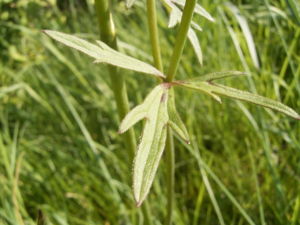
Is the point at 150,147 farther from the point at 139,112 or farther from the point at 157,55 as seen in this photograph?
the point at 157,55

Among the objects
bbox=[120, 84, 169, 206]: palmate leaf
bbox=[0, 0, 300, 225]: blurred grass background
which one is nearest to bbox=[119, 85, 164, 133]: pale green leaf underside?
bbox=[120, 84, 169, 206]: palmate leaf

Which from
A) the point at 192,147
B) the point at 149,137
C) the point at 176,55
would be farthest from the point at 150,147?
the point at 192,147

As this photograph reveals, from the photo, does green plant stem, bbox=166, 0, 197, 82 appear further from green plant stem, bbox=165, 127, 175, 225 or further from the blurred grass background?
the blurred grass background

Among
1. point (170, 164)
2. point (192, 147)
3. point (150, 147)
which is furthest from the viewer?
point (192, 147)

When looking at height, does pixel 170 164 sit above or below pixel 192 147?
above

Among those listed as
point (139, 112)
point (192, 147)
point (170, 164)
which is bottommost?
point (192, 147)
